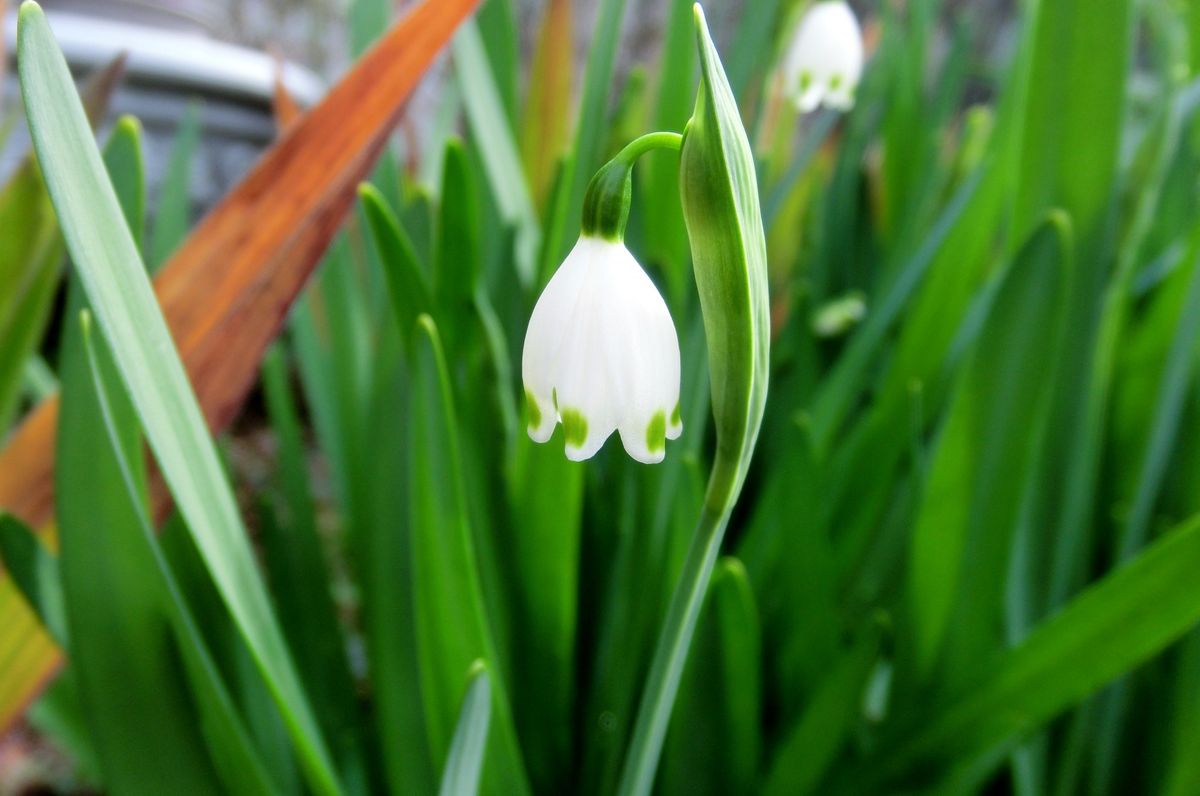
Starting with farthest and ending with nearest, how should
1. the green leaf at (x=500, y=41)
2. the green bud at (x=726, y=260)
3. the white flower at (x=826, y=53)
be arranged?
the green leaf at (x=500, y=41)
the white flower at (x=826, y=53)
the green bud at (x=726, y=260)

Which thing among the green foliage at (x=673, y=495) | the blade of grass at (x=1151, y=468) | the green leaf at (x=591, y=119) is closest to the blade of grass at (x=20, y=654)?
the green foliage at (x=673, y=495)

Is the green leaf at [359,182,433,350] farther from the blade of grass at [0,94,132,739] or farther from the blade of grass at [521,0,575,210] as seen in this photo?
Answer: the blade of grass at [521,0,575,210]

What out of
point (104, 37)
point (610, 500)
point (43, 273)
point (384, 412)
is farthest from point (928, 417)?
point (104, 37)

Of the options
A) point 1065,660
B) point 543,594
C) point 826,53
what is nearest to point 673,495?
point 543,594

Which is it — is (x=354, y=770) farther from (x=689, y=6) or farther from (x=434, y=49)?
(x=689, y=6)

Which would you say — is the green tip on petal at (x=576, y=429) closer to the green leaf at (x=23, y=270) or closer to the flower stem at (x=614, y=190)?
the flower stem at (x=614, y=190)

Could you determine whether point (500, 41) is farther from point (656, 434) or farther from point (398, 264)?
point (656, 434)
